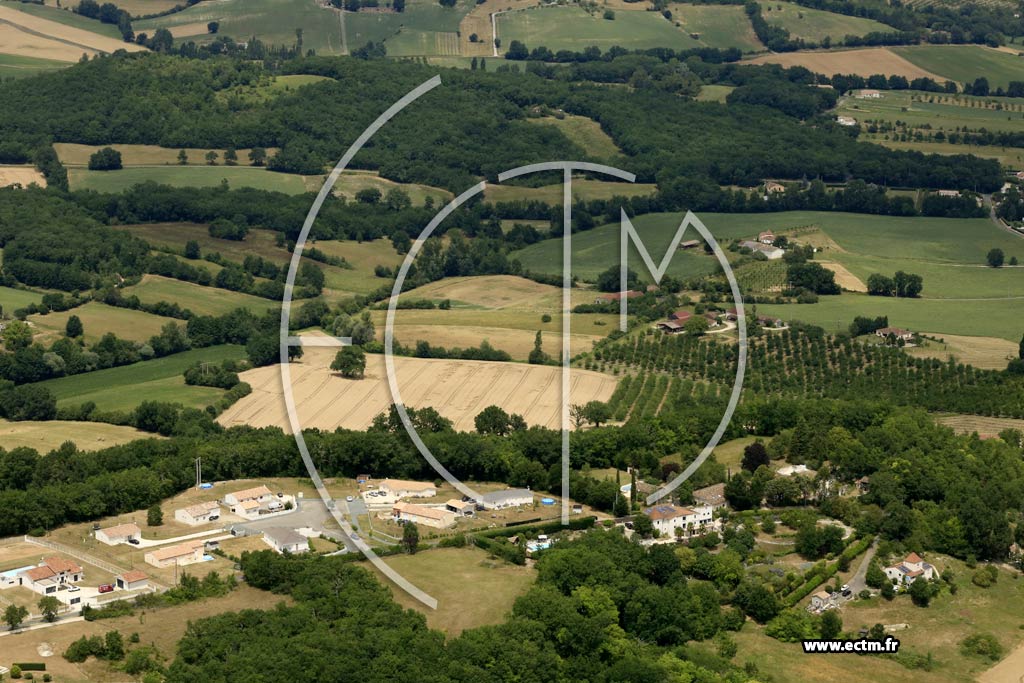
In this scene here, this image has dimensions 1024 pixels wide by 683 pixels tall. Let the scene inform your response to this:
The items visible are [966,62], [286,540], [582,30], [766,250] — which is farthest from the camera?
[582,30]

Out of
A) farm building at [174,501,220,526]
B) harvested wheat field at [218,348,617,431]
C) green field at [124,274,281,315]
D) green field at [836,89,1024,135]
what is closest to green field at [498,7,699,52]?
green field at [836,89,1024,135]

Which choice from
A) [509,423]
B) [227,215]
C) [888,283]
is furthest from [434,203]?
[509,423]

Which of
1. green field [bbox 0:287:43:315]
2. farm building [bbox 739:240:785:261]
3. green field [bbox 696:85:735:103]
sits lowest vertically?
green field [bbox 0:287:43:315]

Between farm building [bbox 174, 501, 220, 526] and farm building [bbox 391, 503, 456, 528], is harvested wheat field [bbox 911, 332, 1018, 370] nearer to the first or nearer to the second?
farm building [bbox 391, 503, 456, 528]

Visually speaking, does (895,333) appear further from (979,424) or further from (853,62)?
(853,62)

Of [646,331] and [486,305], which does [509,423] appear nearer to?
[646,331]

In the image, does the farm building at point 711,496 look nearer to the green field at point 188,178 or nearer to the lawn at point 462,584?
the lawn at point 462,584

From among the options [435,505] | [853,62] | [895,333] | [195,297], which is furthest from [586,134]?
[435,505]
